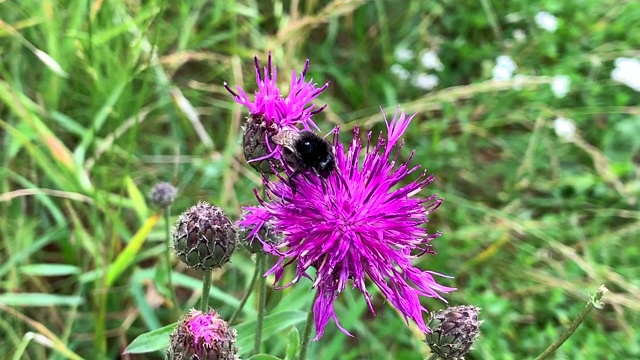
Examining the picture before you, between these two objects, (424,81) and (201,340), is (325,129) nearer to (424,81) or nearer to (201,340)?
(424,81)

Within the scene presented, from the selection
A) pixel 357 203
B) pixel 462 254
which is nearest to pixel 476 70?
pixel 462 254

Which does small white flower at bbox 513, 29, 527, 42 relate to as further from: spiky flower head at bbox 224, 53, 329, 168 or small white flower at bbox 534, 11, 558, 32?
spiky flower head at bbox 224, 53, 329, 168

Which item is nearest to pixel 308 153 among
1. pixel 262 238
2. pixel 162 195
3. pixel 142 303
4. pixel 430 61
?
pixel 262 238

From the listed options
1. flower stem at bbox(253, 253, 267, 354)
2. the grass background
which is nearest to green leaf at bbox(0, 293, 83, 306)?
the grass background

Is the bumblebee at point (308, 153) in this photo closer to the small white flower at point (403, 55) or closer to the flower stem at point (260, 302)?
the flower stem at point (260, 302)

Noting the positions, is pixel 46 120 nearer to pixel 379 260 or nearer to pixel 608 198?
pixel 379 260
